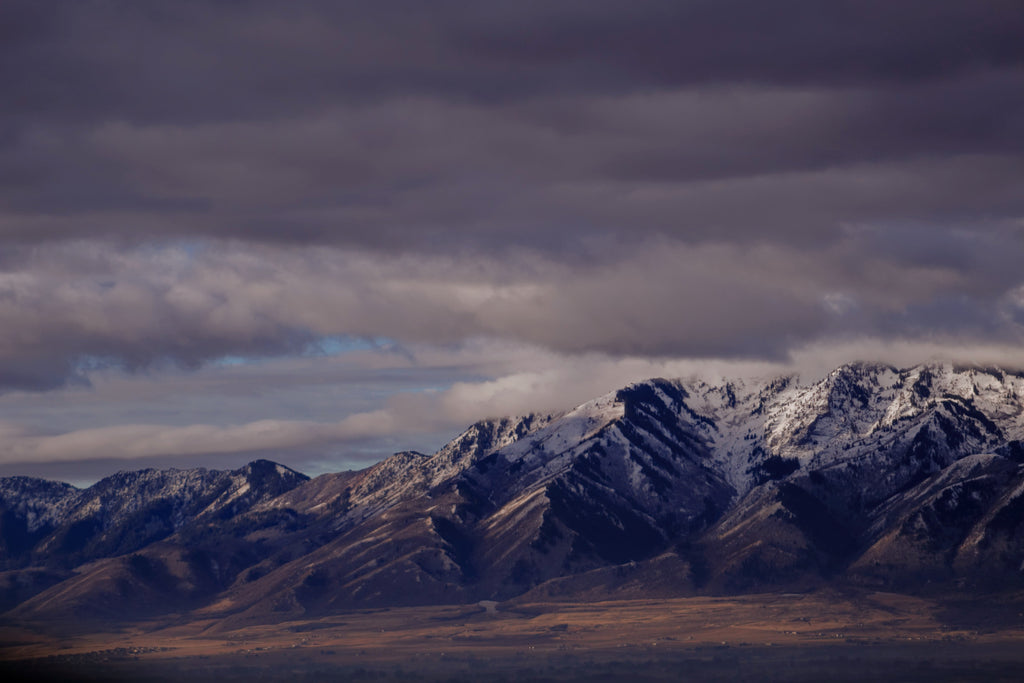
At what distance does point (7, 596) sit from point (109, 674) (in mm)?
65480

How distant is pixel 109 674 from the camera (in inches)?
4739

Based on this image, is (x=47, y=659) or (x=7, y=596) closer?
(x=47, y=659)

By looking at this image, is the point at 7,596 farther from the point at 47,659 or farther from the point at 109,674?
the point at 109,674

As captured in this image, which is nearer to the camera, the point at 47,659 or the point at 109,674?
the point at 109,674

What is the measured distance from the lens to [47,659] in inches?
5408

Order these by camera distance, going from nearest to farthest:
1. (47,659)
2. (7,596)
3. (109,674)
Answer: (109,674) → (47,659) → (7,596)

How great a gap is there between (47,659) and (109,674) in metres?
20.3

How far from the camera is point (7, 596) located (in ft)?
587

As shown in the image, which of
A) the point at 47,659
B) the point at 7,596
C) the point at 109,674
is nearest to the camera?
the point at 109,674

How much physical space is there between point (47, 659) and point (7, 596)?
149 feet

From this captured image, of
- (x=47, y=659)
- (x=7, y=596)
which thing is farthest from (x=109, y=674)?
(x=7, y=596)

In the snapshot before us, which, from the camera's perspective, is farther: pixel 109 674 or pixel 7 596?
pixel 7 596
